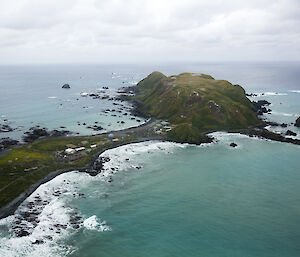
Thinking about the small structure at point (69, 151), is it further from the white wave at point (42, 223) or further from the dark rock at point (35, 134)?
the dark rock at point (35, 134)

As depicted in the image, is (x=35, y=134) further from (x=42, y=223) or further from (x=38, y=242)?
(x=38, y=242)

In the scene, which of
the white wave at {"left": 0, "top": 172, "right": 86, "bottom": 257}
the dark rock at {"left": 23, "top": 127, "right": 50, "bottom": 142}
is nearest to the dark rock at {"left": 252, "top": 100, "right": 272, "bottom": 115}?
the dark rock at {"left": 23, "top": 127, "right": 50, "bottom": 142}

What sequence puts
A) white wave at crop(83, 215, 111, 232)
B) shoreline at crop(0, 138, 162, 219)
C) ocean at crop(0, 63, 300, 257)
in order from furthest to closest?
shoreline at crop(0, 138, 162, 219)
white wave at crop(83, 215, 111, 232)
ocean at crop(0, 63, 300, 257)

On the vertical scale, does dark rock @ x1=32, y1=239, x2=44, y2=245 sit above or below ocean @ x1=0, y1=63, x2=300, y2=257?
below

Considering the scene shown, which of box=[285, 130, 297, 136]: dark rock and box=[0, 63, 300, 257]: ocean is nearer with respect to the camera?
box=[0, 63, 300, 257]: ocean

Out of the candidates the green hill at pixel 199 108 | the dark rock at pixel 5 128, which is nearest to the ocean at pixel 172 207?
the green hill at pixel 199 108

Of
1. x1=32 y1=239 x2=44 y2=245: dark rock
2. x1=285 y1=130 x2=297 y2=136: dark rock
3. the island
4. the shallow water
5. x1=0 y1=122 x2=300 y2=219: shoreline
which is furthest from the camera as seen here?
x1=285 y1=130 x2=297 y2=136: dark rock

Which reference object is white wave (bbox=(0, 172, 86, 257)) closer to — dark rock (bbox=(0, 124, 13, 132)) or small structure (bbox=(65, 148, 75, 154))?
small structure (bbox=(65, 148, 75, 154))

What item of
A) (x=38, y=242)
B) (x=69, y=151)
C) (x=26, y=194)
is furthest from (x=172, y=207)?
(x=69, y=151)
